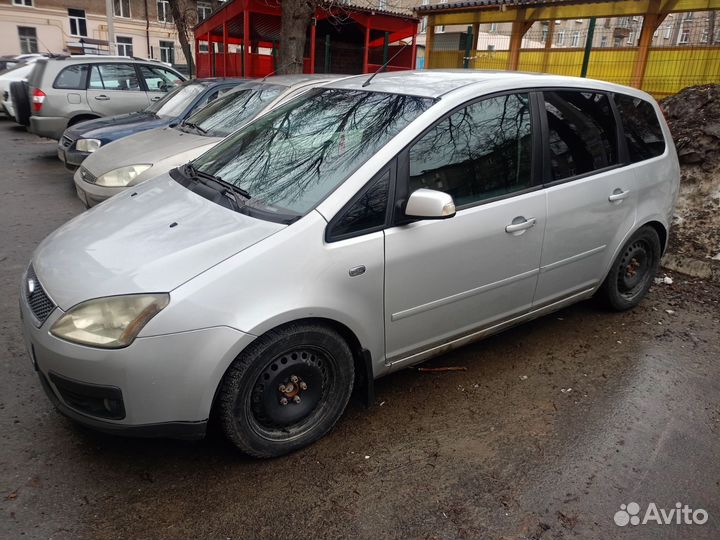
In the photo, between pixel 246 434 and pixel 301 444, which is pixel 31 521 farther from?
pixel 301 444

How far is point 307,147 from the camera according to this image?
3168 millimetres

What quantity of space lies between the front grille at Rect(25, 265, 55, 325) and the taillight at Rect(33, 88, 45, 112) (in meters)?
8.78

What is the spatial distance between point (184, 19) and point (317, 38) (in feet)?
16.2

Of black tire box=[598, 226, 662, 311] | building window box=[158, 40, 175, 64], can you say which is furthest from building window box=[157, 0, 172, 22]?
black tire box=[598, 226, 662, 311]

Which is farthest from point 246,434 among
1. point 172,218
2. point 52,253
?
point 52,253

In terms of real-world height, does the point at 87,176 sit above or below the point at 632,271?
above

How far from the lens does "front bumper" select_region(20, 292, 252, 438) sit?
2279 mm

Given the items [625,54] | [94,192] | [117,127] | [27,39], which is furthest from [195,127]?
[27,39]

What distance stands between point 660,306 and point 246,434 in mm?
3675

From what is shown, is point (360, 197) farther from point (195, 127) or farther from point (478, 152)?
point (195, 127)

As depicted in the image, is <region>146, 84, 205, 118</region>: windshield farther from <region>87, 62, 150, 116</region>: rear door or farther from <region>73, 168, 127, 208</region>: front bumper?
<region>73, 168, 127, 208</region>: front bumper

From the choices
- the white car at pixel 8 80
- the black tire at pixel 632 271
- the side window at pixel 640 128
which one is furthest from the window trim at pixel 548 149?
the white car at pixel 8 80

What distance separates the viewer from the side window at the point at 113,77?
10461mm

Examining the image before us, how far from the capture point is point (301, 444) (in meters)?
2.79
